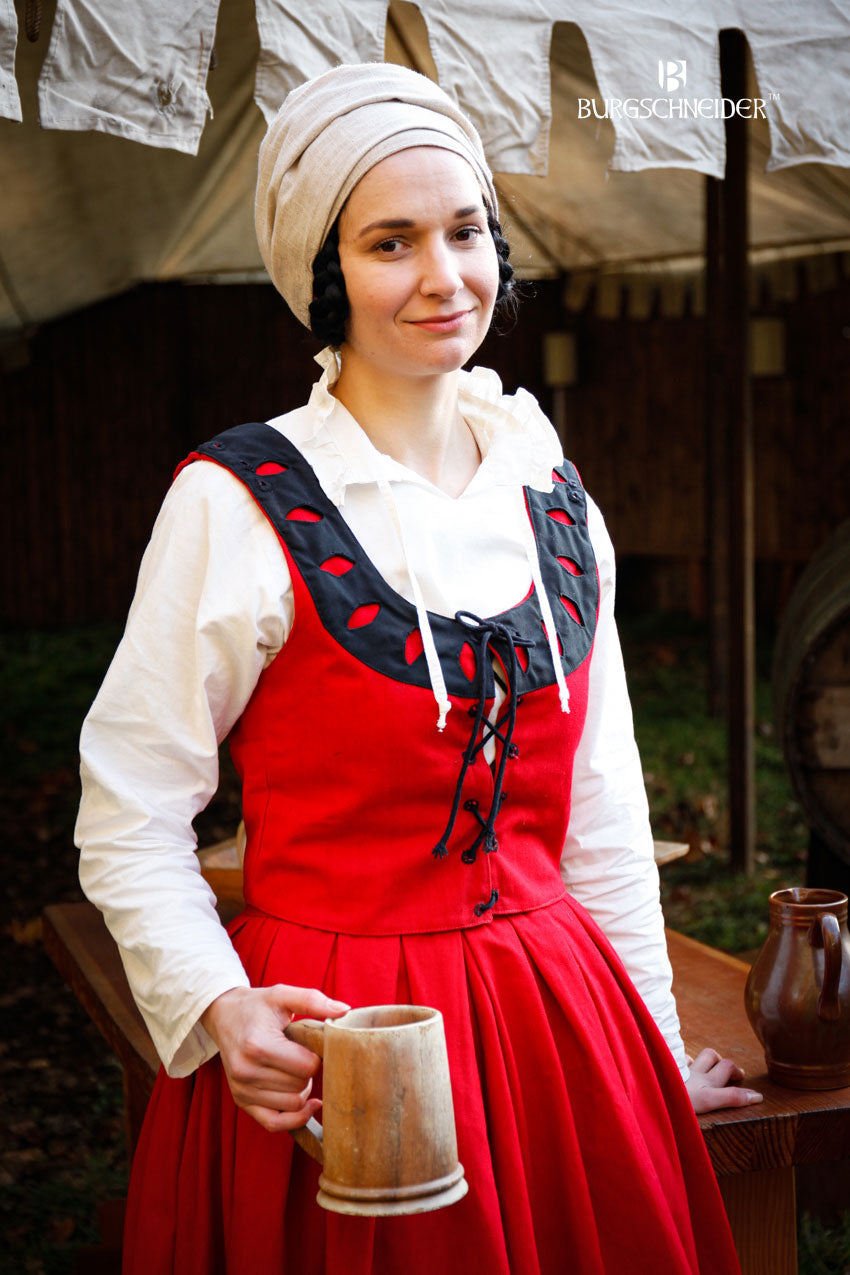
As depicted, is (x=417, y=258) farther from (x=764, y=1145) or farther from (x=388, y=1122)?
(x=764, y=1145)

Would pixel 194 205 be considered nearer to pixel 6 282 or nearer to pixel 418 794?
pixel 6 282

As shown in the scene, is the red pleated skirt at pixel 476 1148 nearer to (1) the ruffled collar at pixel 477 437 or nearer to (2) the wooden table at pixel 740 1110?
(2) the wooden table at pixel 740 1110

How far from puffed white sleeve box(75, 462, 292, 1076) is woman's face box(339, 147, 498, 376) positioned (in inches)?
9.2

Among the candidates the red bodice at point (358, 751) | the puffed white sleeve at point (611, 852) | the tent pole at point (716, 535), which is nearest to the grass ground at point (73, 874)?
the tent pole at point (716, 535)

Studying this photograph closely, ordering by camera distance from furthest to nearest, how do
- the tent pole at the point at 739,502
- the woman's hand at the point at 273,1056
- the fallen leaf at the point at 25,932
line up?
the tent pole at the point at 739,502, the fallen leaf at the point at 25,932, the woman's hand at the point at 273,1056

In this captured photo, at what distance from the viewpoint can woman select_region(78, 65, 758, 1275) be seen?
48.5 inches

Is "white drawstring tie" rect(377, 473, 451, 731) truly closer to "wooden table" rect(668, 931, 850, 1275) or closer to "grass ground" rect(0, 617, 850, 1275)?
"wooden table" rect(668, 931, 850, 1275)

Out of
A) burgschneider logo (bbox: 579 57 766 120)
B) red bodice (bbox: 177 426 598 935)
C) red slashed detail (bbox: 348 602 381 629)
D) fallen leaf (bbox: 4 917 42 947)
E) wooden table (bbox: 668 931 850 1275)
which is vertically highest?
burgschneider logo (bbox: 579 57 766 120)

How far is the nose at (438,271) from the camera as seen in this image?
4.29 ft

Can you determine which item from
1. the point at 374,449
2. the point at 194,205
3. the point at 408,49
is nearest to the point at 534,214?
the point at 194,205

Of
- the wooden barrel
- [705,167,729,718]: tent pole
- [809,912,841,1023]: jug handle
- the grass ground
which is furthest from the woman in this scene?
[705,167,729,718]: tent pole

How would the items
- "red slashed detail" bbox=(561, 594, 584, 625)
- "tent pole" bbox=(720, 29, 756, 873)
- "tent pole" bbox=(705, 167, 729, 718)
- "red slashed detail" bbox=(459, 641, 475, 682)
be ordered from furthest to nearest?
"tent pole" bbox=(705, 167, 729, 718), "tent pole" bbox=(720, 29, 756, 873), "red slashed detail" bbox=(561, 594, 584, 625), "red slashed detail" bbox=(459, 641, 475, 682)

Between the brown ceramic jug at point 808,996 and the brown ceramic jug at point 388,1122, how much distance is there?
33.5 inches

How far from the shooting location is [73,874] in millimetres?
5270
